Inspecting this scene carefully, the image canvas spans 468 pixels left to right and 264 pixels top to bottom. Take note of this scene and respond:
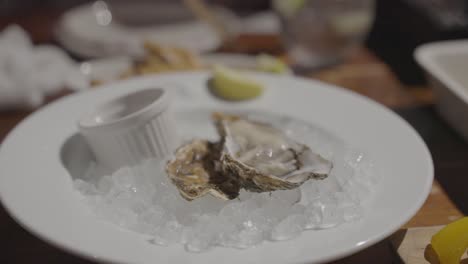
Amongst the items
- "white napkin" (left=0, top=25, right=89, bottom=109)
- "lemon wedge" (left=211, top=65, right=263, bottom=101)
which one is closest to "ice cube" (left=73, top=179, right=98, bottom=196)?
"lemon wedge" (left=211, top=65, right=263, bottom=101)

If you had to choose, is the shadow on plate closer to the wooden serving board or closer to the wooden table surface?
the wooden table surface

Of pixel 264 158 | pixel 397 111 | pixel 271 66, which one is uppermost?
pixel 264 158

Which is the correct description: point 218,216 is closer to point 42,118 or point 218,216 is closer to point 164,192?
point 164,192

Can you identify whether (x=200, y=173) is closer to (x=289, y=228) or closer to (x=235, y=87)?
(x=289, y=228)

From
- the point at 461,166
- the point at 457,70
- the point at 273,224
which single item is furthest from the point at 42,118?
the point at 457,70

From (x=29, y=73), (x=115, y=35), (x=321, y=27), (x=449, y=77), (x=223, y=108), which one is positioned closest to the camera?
(x=223, y=108)

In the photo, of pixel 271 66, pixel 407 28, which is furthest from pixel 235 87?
pixel 407 28
